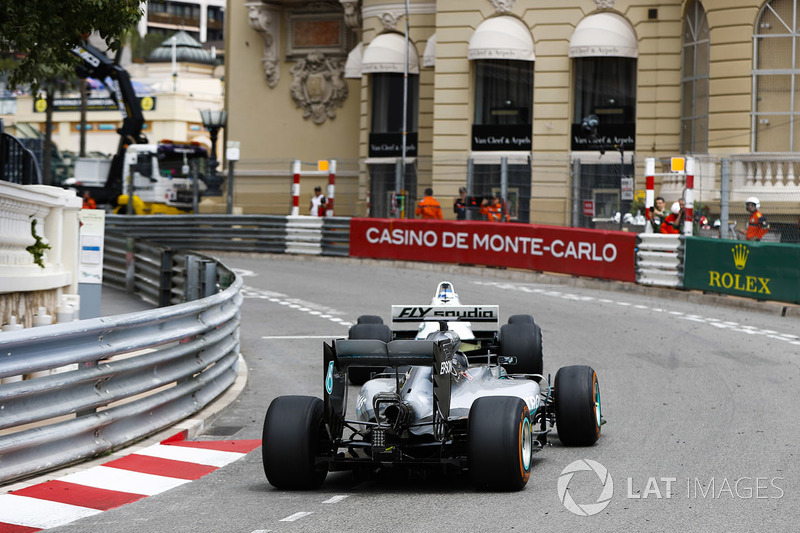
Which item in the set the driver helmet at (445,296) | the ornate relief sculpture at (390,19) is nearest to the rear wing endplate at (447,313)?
the driver helmet at (445,296)

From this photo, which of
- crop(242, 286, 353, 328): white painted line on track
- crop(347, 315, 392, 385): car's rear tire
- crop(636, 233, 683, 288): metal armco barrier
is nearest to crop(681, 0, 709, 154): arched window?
crop(636, 233, 683, 288): metal armco barrier

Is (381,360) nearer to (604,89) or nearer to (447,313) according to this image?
(447,313)

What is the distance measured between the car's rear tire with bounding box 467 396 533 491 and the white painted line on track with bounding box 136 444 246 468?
2.37 meters

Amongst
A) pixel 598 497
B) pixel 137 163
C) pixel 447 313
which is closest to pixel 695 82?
pixel 137 163

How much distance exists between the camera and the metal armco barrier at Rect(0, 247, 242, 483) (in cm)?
874

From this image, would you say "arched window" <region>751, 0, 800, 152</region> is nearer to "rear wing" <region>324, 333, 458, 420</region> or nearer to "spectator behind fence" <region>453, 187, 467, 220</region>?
"spectator behind fence" <region>453, 187, 467, 220</region>

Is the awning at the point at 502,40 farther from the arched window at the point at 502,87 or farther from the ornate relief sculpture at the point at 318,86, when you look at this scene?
the ornate relief sculpture at the point at 318,86

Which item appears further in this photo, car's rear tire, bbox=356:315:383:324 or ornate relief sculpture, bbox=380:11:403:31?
ornate relief sculpture, bbox=380:11:403:31

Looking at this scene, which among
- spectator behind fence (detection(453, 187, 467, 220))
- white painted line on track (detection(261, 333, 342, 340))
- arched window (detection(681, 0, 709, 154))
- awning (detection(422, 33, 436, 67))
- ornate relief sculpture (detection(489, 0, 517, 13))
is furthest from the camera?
awning (detection(422, 33, 436, 67))

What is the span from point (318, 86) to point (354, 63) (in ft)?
12.5

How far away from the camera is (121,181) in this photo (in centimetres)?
4253

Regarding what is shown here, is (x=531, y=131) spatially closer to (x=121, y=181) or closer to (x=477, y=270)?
(x=477, y=270)

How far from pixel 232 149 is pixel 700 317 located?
64.1 feet

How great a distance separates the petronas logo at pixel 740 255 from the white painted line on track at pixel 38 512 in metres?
15.5
